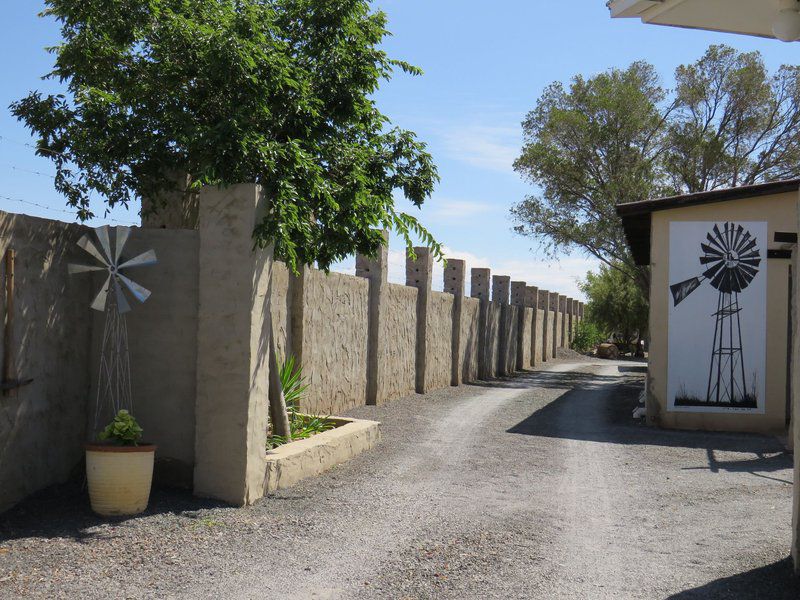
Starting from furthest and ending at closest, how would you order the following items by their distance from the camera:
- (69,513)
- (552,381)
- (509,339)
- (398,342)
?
(509,339) < (552,381) < (398,342) < (69,513)

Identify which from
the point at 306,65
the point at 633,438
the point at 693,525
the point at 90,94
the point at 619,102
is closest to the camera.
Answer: the point at 693,525

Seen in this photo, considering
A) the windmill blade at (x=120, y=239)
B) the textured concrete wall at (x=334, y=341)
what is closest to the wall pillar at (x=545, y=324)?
the textured concrete wall at (x=334, y=341)

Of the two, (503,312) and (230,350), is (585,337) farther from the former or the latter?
(230,350)

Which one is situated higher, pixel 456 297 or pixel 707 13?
pixel 707 13

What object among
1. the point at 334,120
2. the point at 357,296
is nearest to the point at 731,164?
the point at 357,296

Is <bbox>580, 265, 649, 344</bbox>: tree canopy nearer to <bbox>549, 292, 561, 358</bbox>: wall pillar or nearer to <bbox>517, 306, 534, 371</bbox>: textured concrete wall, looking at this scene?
<bbox>549, 292, 561, 358</bbox>: wall pillar

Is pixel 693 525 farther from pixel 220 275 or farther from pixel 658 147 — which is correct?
pixel 658 147

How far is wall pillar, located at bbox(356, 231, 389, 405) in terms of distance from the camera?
47.3ft

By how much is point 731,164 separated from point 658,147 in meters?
2.58

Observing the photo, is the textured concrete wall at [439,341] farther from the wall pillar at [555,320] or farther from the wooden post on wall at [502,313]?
the wall pillar at [555,320]

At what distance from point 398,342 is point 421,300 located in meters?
1.62

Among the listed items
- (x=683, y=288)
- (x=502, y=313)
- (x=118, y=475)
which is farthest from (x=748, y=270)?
(x=502, y=313)

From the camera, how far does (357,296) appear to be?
1372 centimetres

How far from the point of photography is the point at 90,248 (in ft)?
23.3
